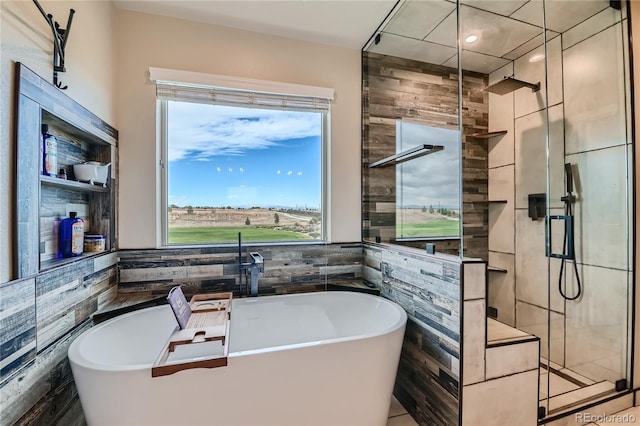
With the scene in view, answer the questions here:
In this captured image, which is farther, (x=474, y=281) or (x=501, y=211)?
(x=501, y=211)

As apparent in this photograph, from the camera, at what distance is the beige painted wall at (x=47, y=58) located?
108 centimetres

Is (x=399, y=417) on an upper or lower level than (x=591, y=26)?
lower

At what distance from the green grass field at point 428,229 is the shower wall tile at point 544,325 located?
94 centimetres

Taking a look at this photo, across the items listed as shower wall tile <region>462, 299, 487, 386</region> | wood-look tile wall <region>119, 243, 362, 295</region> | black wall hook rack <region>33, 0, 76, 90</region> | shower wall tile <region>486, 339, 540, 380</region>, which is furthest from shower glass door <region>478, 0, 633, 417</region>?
black wall hook rack <region>33, 0, 76, 90</region>

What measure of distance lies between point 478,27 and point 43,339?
335 cm

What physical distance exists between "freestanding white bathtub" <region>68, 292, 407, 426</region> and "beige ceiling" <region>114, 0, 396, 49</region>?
83.0 inches

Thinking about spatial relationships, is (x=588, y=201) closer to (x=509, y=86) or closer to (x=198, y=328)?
(x=509, y=86)

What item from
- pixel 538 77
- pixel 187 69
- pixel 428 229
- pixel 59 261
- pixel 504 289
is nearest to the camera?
pixel 59 261

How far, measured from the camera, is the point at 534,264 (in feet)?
8.07

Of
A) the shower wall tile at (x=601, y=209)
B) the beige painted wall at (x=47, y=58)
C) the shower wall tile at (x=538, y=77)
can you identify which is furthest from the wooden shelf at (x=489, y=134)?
the beige painted wall at (x=47, y=58)

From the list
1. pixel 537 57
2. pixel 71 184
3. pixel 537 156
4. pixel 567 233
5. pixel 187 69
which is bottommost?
pixel 567 233

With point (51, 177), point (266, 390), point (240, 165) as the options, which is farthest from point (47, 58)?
point (266, 390)

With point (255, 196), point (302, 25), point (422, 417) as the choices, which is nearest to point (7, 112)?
point (255, 196)

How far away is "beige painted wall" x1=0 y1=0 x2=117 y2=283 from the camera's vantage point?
108 cm
